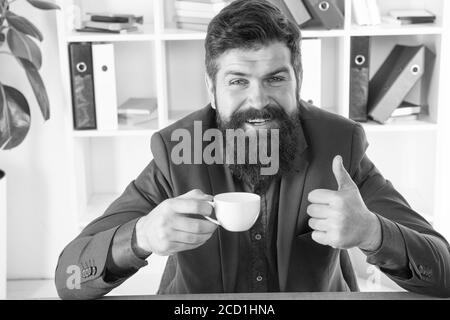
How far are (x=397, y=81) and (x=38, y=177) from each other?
122 cm

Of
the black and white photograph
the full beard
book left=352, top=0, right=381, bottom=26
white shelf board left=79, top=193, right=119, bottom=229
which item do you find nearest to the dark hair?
the black and white photograph

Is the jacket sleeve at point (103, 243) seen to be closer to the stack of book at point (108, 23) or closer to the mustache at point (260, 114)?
the mustache at point (260, 114)

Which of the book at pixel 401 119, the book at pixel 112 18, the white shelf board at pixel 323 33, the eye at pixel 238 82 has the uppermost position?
the book at pixel 112 18

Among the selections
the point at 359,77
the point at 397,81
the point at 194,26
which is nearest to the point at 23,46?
the point at 194,26

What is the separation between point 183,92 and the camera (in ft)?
7.88

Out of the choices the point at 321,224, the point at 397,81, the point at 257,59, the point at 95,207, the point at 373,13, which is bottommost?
the point at 95,207

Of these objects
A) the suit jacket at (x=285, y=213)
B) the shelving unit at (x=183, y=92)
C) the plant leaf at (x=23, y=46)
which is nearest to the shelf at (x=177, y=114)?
the shelving unit at (x=183, y=92)

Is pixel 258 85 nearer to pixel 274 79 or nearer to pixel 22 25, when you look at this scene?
pixel 274 79

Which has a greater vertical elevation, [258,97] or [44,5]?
[44,5]

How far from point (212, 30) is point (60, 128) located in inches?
52.9

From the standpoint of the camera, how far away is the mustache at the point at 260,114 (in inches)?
45.9

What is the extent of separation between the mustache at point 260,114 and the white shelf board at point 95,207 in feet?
3.89

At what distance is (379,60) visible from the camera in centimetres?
236
